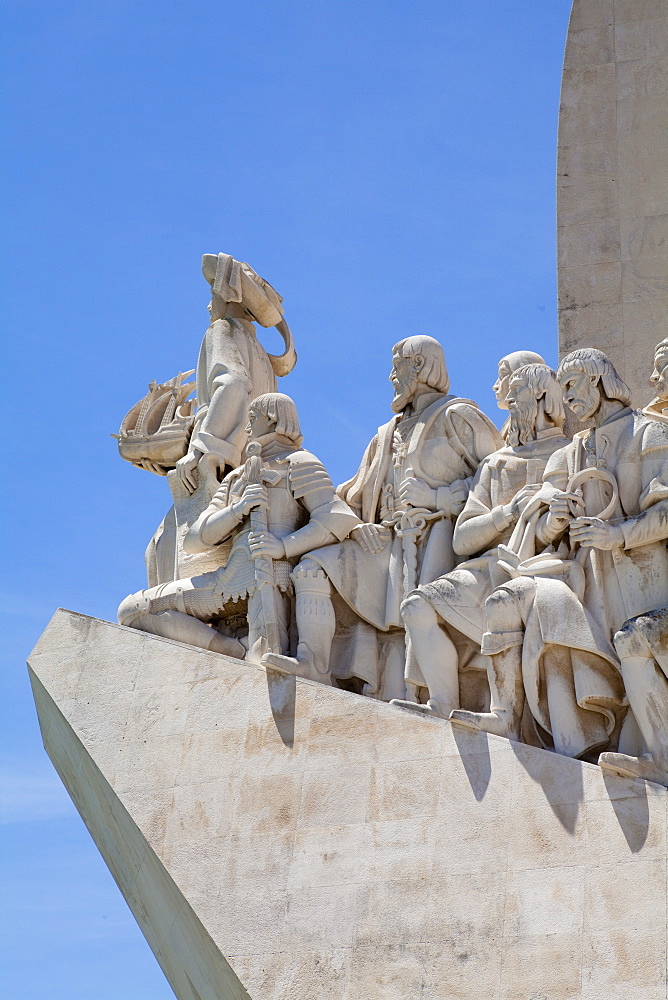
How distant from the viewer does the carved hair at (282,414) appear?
10953mm

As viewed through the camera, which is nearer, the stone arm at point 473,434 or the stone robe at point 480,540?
the stone robe at point 480,540

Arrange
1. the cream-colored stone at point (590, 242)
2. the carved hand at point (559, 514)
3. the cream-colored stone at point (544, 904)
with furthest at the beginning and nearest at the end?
1. the cream-colored stone at point (590, 242)
2. the carved hand at point (559, 514)
3. the cream-colored stone at point (544, 904)

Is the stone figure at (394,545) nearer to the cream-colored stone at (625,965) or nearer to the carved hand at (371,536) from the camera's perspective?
the carved hand at (371,536)

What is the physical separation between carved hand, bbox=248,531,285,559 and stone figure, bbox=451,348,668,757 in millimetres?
1428

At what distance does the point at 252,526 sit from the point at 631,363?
A: 263cm

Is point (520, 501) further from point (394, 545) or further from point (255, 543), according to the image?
point (255, 543)

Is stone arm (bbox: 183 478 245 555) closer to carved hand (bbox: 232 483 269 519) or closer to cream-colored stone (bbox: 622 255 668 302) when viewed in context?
carved hand (bbox: 232 483 269 519)

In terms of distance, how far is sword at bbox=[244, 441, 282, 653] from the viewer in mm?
10297

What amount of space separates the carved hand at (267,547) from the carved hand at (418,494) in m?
0.69

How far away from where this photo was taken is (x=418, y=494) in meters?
10.3

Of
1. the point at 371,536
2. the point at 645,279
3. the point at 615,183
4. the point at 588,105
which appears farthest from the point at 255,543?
the point at 588,105

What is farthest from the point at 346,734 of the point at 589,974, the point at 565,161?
the point at 565,161

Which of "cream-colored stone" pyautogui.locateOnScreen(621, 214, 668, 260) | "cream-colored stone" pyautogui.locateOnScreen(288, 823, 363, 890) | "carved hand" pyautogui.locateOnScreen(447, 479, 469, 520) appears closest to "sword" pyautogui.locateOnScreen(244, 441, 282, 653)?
"carved hand" pyautogui.locateOnScreen(447, 479, 469, 520)

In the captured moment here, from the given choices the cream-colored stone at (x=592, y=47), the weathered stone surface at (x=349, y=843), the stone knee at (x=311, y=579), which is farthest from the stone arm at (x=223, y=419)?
the cream-colored stone at (x=592, y=47)
